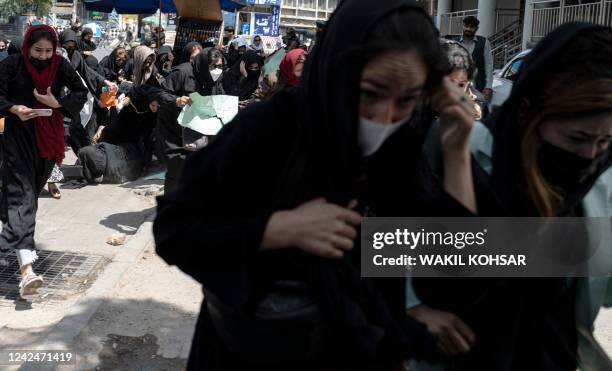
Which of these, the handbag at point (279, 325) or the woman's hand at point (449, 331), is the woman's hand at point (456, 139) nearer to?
the woman's hand at point (449, 331)

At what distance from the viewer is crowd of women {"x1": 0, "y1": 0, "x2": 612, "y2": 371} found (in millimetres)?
1476

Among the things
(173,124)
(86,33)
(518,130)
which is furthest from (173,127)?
(86,33)

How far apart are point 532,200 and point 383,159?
14.9 inches

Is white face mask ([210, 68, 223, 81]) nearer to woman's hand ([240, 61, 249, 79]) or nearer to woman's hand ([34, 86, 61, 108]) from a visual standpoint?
woman's hand ([240, 61, 249, 79])

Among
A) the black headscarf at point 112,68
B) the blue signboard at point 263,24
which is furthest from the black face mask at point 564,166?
the blue signboard at point 263,24

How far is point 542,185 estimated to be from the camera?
5.58 ft

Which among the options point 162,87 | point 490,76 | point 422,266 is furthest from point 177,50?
point 422,266

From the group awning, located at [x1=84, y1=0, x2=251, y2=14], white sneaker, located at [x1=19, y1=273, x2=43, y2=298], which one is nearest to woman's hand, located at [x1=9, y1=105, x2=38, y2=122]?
white sneaker, located at [x1=19, y1=273, x2=43, y2=298]

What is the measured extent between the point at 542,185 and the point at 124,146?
26.1ft

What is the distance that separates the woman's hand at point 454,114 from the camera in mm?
1602

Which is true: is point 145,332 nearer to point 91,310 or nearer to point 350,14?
point 91,310

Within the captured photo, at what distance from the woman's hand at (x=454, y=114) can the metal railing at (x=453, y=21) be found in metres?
22.2

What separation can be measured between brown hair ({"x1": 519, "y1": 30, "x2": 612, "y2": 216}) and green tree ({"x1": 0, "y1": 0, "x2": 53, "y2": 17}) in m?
47.1

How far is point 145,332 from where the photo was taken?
4203mm
